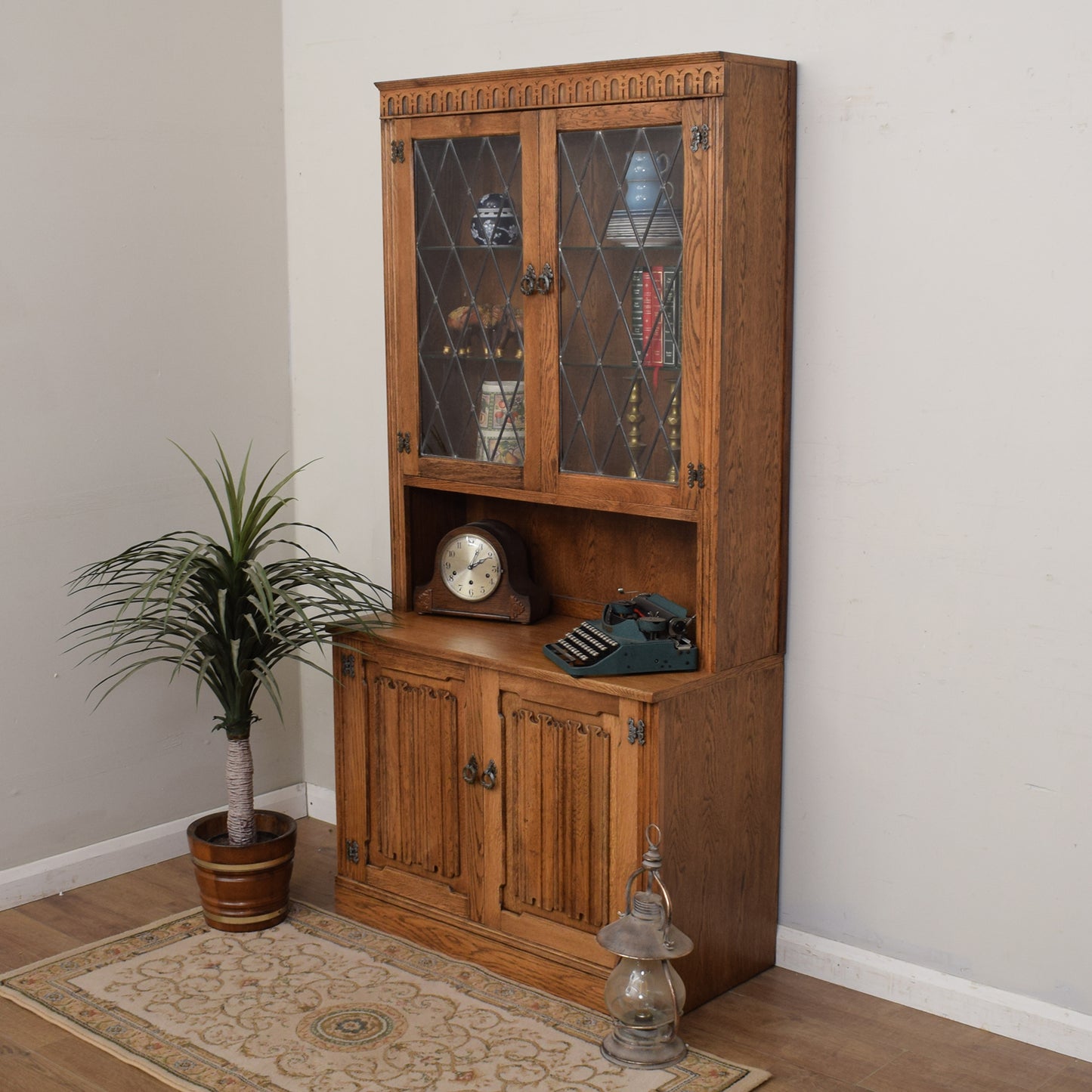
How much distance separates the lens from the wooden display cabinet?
3.11 meters

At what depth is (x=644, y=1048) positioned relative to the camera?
9.96 feet

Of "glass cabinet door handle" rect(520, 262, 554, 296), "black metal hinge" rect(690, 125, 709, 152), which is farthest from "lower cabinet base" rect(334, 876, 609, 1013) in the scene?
"black metal hinge" rect(690, 125, 709, 152)

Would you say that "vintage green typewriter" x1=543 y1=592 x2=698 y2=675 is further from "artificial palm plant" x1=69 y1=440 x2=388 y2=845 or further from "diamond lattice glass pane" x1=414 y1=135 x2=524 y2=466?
"artificial palm plant" x1=69 y1=440 x2=388 y2=845

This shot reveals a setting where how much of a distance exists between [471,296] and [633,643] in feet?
3.26

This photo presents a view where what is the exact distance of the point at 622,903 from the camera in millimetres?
3193

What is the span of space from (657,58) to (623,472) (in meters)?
0.92

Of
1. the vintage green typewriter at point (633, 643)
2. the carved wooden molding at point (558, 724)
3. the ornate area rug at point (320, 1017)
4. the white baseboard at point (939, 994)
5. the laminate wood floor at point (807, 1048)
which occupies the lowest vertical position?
the laminate wood floor at point (807, 1048)

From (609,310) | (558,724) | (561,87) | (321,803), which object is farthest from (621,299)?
(321,803)

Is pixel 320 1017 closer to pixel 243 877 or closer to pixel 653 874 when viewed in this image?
pixel 243 877

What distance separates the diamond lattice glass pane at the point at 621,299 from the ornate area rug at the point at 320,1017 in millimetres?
1292

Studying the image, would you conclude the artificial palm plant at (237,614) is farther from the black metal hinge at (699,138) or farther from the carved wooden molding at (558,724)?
the black metal hinge at (699,138)

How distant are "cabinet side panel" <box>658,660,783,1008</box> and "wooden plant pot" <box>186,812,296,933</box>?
3.62 ft

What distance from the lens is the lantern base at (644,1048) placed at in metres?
3.02

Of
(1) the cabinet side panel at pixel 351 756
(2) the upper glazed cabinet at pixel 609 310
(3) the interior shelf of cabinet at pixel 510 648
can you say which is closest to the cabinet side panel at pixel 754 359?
(2) the upper glazed cabinet at pixel 609 310
